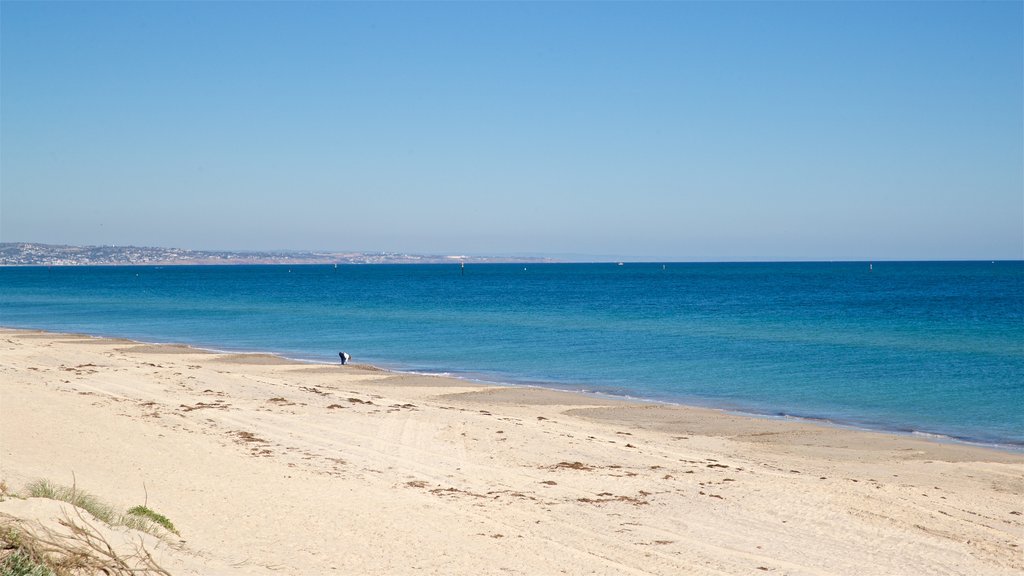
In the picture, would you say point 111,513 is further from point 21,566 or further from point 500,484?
point 500,484

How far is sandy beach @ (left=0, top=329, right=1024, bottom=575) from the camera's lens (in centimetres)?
887

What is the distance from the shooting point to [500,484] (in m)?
12.0

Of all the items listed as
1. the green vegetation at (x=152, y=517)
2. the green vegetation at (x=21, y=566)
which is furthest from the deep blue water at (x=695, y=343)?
the green vegetation at (x=21, y=566)

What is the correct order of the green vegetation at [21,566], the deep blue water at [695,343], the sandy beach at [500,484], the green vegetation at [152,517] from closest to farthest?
1. the green vegetation at [21,566]
2. the green vegetation at [152,517]
3. the sandy beach at [500,484]
4. the deep blue water at [695,343]

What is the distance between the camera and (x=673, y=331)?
39.6 metres

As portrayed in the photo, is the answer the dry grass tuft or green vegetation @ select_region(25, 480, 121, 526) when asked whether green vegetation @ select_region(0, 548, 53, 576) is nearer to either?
the dry grass tuft

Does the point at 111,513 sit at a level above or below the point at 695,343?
above

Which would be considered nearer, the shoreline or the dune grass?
the dune grass

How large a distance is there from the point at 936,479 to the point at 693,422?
580 centimetres

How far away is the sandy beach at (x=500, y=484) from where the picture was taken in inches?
349

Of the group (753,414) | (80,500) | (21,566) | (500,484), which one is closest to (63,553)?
(21,566)

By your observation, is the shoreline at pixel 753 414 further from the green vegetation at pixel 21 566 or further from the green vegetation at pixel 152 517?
the green vegetation at pixel 21 566

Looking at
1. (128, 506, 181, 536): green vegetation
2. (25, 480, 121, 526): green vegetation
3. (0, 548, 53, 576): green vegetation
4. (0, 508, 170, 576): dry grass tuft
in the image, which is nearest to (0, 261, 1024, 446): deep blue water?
(128, 506, 181, 536): green vegetation

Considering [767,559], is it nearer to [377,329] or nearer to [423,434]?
[423,434]
